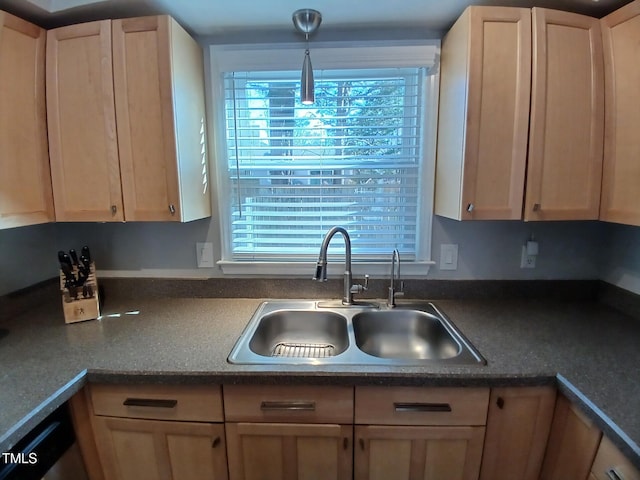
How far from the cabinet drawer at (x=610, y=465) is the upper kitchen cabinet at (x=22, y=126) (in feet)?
6.83

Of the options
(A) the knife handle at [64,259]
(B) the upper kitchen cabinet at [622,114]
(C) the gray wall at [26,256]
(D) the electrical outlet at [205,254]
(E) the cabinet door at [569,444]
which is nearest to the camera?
(E) the cabinet door at [569,444]

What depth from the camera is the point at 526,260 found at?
1581 mm

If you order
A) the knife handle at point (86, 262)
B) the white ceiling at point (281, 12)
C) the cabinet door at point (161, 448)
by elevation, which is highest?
the white ceiling at point (281, 12)

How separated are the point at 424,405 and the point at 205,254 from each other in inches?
48.0

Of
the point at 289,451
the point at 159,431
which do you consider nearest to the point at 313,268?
the point at 289,451

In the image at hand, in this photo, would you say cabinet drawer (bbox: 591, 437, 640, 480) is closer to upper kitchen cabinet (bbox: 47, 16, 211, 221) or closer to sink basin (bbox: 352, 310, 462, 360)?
sink basin (bbox: 352, 310, 462, 360)

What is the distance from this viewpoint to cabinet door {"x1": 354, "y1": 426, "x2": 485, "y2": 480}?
1.06 meters

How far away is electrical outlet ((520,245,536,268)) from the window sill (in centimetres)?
46

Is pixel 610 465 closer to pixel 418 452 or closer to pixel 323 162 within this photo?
pixel 418 452

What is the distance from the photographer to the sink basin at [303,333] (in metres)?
1.43

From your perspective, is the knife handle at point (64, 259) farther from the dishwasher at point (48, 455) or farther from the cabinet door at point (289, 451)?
the cabinet door at point (289, 451)

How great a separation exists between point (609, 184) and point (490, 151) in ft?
1.65

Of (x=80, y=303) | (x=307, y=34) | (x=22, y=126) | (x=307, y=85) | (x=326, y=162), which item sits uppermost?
(x=307, y=34)

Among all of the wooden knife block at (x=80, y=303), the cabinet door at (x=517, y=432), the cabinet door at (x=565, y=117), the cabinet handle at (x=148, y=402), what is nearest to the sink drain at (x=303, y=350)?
the cabinet handle at (x=148, y=402)
